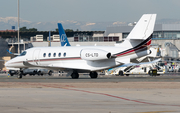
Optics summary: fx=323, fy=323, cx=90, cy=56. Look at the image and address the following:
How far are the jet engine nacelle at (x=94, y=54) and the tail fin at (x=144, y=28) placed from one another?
11.7 ft

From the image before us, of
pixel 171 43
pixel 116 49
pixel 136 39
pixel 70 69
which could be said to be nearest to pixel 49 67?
pixel 70 69

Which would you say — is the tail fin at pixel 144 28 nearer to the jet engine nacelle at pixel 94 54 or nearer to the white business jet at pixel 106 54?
the white business jet at pixel 106 54

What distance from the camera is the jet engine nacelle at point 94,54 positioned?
3384 centimetres

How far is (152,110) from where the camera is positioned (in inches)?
492

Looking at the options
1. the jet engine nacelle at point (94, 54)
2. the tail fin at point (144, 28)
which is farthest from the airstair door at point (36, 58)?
the tail fin at point (144, 28)

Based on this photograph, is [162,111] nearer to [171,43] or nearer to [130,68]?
[130,68]

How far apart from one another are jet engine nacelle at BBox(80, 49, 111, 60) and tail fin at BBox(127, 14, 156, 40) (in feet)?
11.7

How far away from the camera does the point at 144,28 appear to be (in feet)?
114

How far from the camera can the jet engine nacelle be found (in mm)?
33844

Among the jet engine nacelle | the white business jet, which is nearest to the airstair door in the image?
the white business jet

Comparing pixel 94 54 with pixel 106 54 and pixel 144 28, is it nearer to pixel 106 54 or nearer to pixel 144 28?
pixel 106 54

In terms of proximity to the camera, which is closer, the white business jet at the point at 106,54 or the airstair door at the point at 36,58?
the white business jet at the point at 106,54

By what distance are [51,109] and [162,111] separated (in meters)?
4.27

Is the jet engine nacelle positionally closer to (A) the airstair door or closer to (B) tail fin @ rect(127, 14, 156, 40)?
(B) tail fin @ rect(127, 14, 156, 40)
